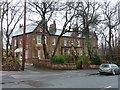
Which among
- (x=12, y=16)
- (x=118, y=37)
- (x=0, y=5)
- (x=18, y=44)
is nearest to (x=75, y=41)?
(x=118, y=37)

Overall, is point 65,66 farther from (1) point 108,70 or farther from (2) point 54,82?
(2) point 54,82

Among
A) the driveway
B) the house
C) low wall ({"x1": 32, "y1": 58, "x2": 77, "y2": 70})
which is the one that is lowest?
the driveway

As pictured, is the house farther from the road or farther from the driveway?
the road

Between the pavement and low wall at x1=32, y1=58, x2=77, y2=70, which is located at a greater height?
low wall at x1=32, y1=58, x2=77, y2=70

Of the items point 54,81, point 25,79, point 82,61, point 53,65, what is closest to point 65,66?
point 53,65

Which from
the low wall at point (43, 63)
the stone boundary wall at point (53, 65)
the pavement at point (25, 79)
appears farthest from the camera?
the low wall at point (43, 63)

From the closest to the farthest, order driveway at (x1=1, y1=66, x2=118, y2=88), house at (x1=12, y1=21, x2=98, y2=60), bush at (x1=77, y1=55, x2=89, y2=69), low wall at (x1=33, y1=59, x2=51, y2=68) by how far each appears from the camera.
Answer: driveway at (x1=1, y1=66, x2=118, y2=88), low wall at (x1=33, y1=59, x2=51, y2=68), bush at (x1=77, y1=55, x2=89, y2=69), house at (x1=12, y1=21, x2=98, y2=60)

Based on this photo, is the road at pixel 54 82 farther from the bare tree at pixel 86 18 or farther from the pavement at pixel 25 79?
the bare tree at pixel 86 18

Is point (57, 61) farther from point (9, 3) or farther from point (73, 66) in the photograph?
point (9, 3)

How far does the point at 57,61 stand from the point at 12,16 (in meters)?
12.4

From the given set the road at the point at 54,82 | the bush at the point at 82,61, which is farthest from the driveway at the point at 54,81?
the bush at the point at 82,61

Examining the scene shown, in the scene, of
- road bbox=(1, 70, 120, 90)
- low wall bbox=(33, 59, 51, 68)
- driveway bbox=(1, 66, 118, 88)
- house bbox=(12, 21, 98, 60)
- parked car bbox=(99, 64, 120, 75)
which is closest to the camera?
road bbox=(1, 70, 120, 90)

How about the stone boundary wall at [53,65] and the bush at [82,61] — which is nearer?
the stone boundary wall at [53,65]

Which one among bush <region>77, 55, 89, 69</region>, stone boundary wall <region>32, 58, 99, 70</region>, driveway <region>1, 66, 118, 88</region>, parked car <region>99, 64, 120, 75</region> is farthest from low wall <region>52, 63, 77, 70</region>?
driveway <region>1, 66, 118, 88</region>
